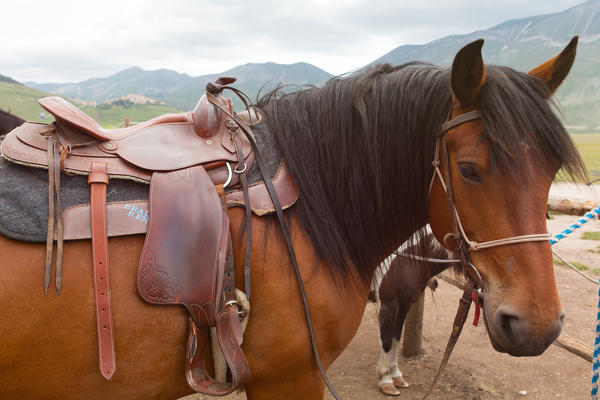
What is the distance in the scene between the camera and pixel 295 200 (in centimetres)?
160

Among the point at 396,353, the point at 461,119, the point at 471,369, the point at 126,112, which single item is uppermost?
the point at 461,119

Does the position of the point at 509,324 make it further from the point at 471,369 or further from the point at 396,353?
the point at 471,369

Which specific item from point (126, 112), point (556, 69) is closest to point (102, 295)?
point (556, 69)

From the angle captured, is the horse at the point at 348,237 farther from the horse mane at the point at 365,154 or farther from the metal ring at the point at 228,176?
the metal ring at the point at 228,176

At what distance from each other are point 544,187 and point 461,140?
352 mm

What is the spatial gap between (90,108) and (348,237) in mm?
91331

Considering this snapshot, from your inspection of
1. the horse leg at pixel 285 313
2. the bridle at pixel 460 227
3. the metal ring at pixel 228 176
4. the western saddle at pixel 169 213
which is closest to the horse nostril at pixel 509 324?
the bridle at pixel 460 227

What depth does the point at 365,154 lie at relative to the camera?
170cm

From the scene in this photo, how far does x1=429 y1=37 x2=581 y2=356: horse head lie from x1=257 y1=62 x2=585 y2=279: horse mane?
0.38 feet

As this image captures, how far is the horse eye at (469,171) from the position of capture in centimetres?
142

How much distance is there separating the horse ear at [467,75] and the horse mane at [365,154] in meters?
0.10

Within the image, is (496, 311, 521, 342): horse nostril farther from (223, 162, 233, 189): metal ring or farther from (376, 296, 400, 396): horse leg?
(376, 296, 400, 396): horse leg

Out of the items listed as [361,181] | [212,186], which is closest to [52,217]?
[212,186]

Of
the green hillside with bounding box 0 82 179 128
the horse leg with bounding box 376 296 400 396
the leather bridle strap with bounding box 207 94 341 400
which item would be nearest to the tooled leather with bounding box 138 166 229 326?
the leather bridle strap with bounding box 207 94 341 400
